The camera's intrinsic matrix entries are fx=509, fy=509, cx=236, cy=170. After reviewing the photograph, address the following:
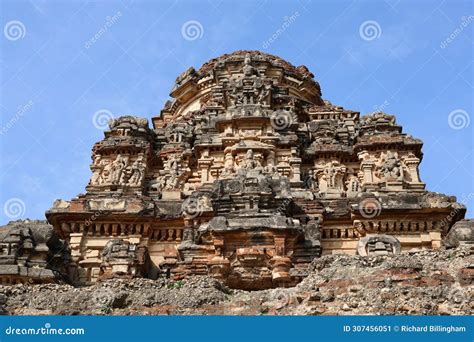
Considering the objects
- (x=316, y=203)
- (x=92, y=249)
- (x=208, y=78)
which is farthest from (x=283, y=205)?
(x=208, y=78)

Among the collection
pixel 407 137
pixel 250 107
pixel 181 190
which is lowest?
pixel 181 190

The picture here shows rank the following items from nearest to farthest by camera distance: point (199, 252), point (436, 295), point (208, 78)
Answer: point (436, 295), point (199, 252), point (208, 78)

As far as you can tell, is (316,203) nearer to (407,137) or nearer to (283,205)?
(283,205)

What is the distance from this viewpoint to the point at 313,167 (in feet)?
77.7

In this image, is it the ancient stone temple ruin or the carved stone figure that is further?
the carved stone figure

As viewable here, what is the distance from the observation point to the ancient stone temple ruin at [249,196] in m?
16.3

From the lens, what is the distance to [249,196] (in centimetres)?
1761

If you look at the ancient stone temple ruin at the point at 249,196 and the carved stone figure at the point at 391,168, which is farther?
the carved stone figure at the point at 391,168

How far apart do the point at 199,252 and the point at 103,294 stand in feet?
22.7

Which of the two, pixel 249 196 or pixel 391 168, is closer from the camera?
pixel 249 196

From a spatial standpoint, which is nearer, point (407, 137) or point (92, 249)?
point (92, 249)

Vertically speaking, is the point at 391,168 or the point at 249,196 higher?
the point at 391,168

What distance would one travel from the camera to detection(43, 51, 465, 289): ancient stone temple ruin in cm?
1634

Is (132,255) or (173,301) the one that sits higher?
(132,255)
